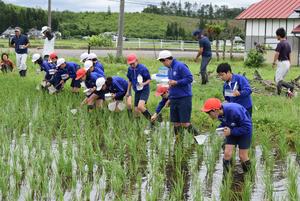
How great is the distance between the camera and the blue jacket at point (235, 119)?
611cm

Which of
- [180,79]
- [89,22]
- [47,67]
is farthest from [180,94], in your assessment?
[89,22]

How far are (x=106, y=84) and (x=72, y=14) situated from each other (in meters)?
62.2

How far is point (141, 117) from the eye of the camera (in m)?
9.62

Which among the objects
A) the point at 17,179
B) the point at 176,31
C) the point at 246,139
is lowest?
the point at 17,179

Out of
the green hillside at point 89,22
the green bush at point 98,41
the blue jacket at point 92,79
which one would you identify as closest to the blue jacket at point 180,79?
the blue jacket at point 92,79

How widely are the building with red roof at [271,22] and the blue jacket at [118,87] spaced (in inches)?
605

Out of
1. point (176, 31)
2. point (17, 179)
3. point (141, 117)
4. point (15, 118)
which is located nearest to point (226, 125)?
point (17, 179)

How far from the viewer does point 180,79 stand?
26.5ft

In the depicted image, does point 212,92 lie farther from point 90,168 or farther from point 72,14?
point 72,14

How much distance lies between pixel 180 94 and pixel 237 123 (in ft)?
6.72

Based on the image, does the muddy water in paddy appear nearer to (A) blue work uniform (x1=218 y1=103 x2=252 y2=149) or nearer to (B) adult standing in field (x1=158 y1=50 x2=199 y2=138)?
(A) blue work uniform (x1=218 y1=103 x2=252 y2=149)

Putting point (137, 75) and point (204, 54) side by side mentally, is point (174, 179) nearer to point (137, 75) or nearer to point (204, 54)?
point (137, 75)

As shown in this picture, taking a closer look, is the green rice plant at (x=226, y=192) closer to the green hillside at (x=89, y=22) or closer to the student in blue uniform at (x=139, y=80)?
the student in blue uniform at (x=139, y=80)

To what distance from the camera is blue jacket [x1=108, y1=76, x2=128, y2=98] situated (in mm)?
9805
